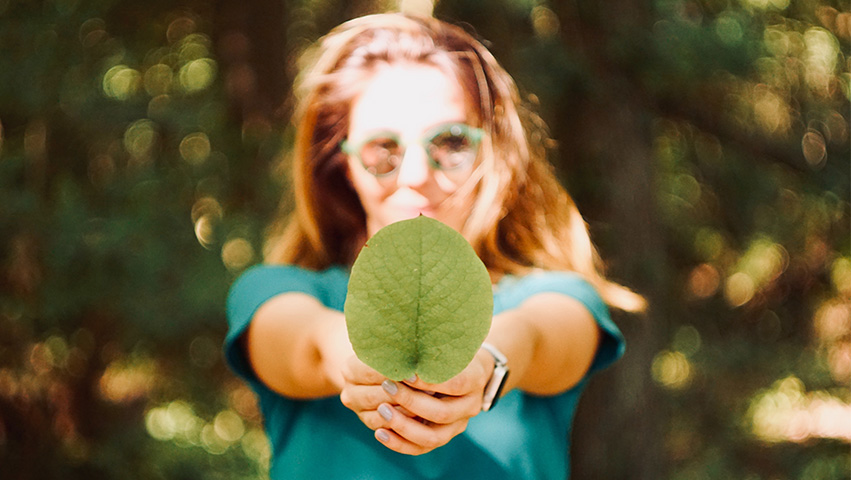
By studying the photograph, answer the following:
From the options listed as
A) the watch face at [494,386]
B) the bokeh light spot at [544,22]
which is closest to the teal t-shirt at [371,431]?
the watch face at [494,386]

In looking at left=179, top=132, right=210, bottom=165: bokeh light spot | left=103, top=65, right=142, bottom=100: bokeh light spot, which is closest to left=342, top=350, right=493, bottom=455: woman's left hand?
left=103, top=65, right=142, bottom=100: bokeh light spot

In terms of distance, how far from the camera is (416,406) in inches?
23.6

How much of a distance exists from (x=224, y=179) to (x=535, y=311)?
82.5 inches

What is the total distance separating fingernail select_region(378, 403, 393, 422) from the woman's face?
1.10 feet

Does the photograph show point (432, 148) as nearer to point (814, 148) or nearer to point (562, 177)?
point (562, 177)

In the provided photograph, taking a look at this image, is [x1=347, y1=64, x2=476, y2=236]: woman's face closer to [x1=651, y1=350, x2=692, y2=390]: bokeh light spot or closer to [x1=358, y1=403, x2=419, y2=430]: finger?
[x1=358, y1=403, x2=419, y2=430]: finger

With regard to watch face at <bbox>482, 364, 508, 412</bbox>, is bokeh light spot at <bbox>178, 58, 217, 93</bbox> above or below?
below

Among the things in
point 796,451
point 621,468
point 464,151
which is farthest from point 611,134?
point 796,451

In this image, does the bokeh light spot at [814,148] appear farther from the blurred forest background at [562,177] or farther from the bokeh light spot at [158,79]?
the bokeh light spot at [158,79]

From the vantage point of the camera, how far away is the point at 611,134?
7.45 feet

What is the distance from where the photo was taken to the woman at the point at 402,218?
0.89 meters

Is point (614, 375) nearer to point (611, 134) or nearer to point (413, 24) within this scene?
point (611, 134)

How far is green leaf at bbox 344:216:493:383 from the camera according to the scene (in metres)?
0.53

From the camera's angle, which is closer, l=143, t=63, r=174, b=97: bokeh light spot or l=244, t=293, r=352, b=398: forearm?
l=244, t=293, r=352, b=398: forearm
